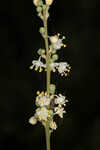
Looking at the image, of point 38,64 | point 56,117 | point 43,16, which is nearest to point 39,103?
point 38,64

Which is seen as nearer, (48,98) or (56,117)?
(48,98)

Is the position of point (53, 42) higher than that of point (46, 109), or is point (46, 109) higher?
point (53, 42)

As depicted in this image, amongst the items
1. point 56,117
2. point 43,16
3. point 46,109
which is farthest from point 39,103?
point 56,117

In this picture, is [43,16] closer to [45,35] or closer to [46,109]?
[45,35]

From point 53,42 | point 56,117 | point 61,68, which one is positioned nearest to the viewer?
point 53,42

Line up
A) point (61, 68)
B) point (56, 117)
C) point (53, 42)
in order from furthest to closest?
point (56, 117) < point (61, 68) < point (53, 42)

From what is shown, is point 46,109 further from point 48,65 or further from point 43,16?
point 43,16

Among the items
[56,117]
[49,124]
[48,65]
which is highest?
[56,117]

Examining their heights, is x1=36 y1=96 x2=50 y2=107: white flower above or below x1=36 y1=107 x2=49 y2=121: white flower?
above

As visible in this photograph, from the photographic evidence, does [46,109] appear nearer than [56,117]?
Yes

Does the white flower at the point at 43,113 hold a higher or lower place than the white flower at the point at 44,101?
lower
